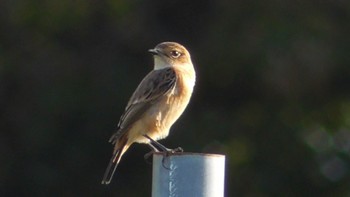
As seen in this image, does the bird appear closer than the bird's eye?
Yes

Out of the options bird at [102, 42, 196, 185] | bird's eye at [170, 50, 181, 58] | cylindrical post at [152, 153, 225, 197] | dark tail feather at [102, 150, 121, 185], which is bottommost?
cylindrical post at [152, 153, 225, 197]

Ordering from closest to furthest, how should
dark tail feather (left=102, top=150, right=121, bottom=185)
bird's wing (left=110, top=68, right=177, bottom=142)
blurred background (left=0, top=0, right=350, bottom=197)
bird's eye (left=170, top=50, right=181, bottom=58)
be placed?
dark tail feather (left=102, top=150, right=121, bottom=185) < bird's wing (left=110, top=68, right=177, bottom=142) < bird's eye (left=170, top=50, right=181, bottom=58) < blurred background (left=0, top=0, right=350, bottom=197)

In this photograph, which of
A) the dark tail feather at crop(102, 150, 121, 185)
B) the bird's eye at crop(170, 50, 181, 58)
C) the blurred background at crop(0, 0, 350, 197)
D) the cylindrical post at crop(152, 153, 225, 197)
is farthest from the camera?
the blurred background at crop(0, 0, 350, 197)

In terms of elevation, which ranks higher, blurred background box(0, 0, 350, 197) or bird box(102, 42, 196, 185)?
blurred background box(0, 0, 350, 197)

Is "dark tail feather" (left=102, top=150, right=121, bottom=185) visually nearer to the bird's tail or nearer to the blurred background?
the bird's tail

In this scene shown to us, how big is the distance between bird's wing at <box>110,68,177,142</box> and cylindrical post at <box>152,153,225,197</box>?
9.69 ft

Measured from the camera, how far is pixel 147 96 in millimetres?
11547

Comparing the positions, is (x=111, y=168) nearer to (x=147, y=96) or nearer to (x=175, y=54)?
(x=147, y=96)

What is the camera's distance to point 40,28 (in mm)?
18062

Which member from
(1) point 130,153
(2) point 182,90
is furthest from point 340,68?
(2) point 182,90

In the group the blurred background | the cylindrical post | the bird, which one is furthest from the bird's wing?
the blurred background

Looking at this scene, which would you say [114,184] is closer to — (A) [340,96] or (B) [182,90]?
(A) [340,96]

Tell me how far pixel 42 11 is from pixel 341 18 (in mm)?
3917

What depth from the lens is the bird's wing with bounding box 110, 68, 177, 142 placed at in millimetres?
11367
